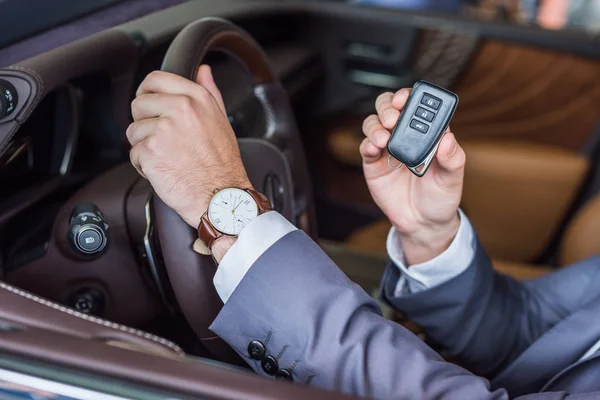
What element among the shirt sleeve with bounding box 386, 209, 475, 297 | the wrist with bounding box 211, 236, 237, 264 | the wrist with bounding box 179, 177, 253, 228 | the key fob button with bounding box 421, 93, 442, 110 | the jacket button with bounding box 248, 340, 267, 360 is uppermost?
the key fob button with bounding box 421, 93, 442, 110

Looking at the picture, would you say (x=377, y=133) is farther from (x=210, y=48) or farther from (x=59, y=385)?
(x=59, y=385)

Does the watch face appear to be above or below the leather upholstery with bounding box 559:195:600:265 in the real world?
above

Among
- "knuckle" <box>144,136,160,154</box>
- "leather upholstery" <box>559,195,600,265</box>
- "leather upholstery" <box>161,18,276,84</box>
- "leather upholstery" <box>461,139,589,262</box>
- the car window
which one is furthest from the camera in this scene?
"leather upholstery" <box>461,139,589,262</box>

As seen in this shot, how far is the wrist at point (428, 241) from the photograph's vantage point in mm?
1049

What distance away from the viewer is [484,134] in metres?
2.24

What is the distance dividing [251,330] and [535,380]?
459 mm

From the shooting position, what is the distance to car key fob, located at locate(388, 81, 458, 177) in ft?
2.79

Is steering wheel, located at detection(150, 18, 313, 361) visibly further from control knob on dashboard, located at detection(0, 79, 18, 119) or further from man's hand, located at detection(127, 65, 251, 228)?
control knob on dashboard, located at detection(0, 79, 18, 119)

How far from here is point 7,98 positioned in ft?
2.69

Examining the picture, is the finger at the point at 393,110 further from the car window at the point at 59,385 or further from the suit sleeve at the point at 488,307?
the car window at the point at 59,385

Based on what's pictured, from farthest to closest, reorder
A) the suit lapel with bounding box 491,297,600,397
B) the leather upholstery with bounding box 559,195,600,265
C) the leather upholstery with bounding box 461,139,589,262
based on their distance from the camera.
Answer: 1. the leather upholstery with bounding box 461,139,589,262
2. the leather upholstery with bounding box 559,195,600,265
3. the suit lapel with bounding box 491,297,600,397

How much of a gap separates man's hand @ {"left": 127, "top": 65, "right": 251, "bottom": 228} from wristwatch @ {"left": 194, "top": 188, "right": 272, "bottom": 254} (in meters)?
0.01

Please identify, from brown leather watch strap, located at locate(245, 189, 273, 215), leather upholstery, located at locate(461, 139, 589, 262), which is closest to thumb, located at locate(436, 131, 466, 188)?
brown leather watch strap, located at locate(245, 189, 273, 215)

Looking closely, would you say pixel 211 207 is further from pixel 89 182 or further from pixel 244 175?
pixel 89 182
